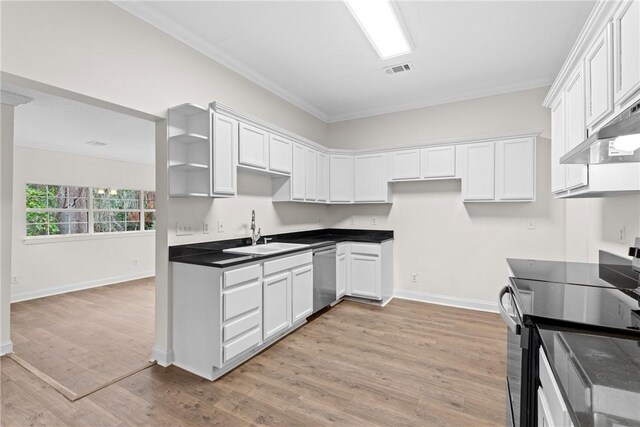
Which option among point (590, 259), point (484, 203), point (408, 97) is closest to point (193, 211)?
point (408, 97)

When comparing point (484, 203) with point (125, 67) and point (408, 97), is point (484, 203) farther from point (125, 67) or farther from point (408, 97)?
point (125, 67)

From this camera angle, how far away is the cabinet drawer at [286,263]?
278 centimetres

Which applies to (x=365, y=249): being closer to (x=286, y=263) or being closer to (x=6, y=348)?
(x=286, y=263)

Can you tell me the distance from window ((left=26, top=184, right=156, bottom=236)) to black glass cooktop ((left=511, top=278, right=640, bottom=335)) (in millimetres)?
6980

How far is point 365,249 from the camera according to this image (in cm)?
411

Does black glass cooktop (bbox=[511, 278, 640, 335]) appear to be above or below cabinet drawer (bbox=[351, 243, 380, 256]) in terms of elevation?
above

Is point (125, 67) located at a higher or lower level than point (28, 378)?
higher

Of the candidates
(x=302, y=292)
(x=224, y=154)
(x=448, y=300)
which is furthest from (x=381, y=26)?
(x=448, y=300)

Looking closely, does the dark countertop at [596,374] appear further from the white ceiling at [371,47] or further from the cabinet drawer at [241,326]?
the white ceiling at [371,47]

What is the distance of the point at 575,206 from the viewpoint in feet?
10.5

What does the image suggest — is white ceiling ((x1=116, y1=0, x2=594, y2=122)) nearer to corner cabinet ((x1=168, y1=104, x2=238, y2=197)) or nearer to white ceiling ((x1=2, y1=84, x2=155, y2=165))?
corner cabinet ((x1=168, y1=104, x2=238, y2=197))

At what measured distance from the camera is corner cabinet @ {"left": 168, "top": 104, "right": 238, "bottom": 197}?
259cm

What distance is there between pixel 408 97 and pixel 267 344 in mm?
3760

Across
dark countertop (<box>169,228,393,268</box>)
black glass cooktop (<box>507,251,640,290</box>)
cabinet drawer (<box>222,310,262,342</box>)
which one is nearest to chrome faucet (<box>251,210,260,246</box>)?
dark countertop (<box>169,228,393,268</box>)
